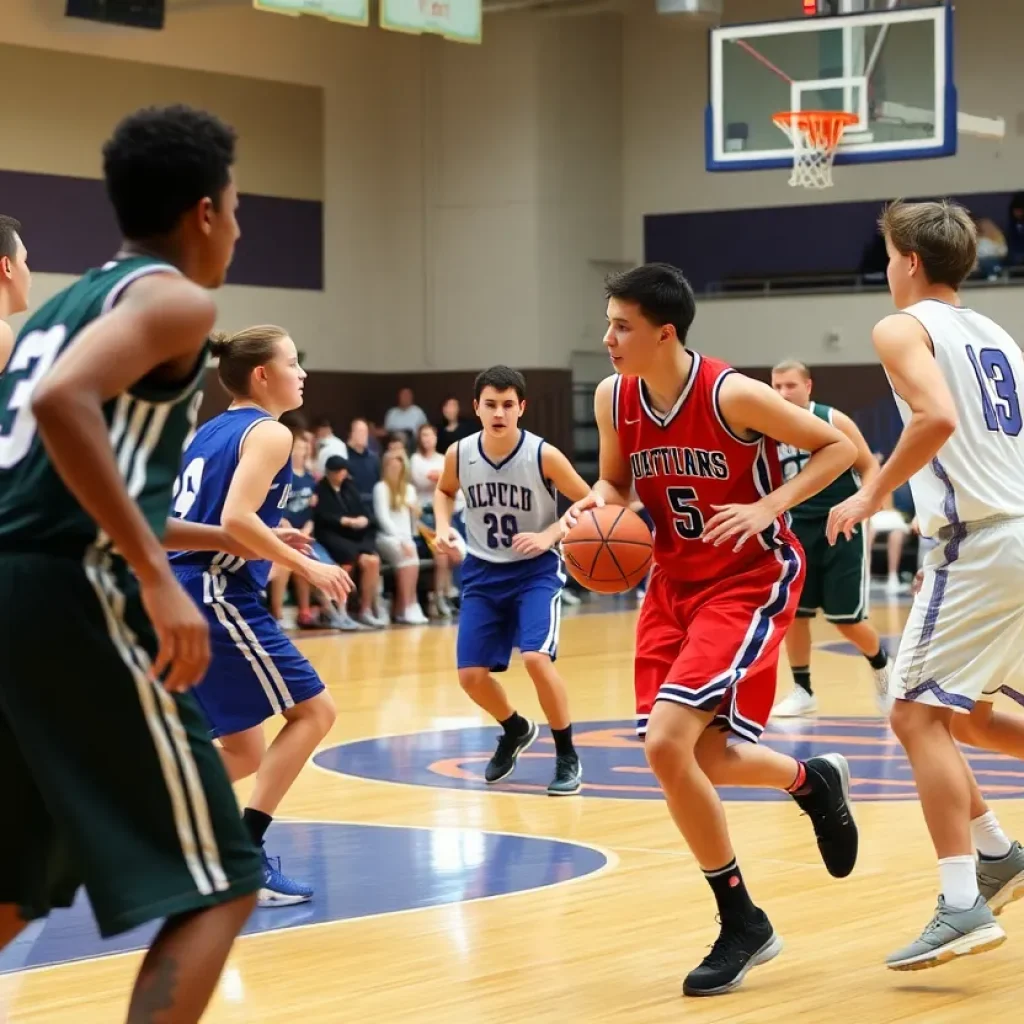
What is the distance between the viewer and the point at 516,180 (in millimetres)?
21875

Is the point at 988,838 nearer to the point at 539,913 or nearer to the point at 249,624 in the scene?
the point at 539,913

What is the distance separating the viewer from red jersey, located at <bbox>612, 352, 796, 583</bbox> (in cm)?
494

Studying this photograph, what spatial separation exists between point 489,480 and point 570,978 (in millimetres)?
3665

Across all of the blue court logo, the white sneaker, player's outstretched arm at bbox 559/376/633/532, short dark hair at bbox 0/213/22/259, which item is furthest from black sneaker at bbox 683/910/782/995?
the white sneaker

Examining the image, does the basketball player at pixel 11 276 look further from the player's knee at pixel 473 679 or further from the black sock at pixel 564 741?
the black sock at pixel 564 741

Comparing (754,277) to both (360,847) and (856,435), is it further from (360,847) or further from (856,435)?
(360,847)

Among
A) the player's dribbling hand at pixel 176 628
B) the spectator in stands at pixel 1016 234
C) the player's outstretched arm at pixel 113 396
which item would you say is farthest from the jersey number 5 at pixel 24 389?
the spectator in stands at pixel 1016 234

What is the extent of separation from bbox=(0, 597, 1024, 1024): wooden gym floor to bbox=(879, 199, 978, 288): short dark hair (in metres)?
1.77

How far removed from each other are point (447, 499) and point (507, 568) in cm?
56

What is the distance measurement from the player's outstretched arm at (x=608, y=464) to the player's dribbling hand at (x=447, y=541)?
2860mm

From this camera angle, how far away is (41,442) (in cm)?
301

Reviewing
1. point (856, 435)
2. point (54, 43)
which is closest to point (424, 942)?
point (856, 435)

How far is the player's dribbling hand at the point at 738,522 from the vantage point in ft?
15.7

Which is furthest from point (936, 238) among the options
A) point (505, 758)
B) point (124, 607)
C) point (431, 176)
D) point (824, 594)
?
point (431, 176)
